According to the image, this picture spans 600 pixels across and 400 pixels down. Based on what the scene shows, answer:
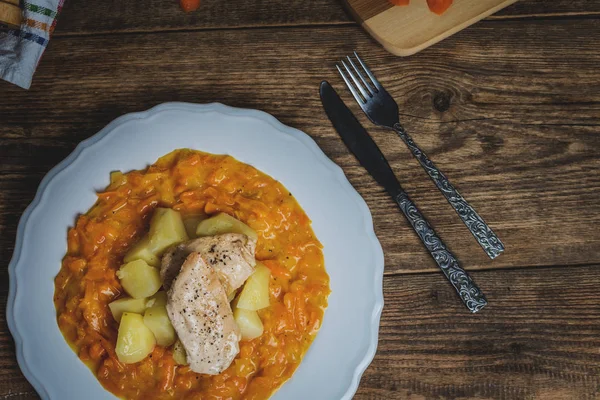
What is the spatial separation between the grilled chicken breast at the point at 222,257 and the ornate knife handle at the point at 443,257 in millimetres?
1010

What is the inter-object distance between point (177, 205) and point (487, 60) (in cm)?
211

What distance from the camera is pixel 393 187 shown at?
336 cm

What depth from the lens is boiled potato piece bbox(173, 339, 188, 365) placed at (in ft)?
9.13

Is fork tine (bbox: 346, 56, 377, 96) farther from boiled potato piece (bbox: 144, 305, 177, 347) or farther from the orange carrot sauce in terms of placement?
boiled potato piece (bbox: 144, 305, 177, 347)

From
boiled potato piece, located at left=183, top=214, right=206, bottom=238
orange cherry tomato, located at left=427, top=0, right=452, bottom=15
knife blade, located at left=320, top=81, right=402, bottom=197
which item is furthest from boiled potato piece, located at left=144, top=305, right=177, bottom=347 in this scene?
orange cherry tomato, located at left=427, top=0, right=452, bottom=15

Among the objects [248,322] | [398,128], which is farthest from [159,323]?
[398,128]

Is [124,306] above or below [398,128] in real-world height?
below

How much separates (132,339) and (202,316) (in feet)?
1.09

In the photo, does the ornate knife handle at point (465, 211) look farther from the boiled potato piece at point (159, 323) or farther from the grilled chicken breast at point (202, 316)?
the boiled potato piece at point (159, 323)

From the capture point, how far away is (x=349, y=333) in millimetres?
3020

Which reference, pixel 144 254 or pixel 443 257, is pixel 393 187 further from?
pixel 144 254

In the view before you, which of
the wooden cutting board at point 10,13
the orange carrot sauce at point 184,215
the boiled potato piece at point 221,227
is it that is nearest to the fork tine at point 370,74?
the orange carrot sauce at point 184,215

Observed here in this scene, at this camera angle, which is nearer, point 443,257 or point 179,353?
point 179,353

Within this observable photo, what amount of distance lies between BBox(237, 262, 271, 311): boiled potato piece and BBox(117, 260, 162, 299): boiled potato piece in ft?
1.37
